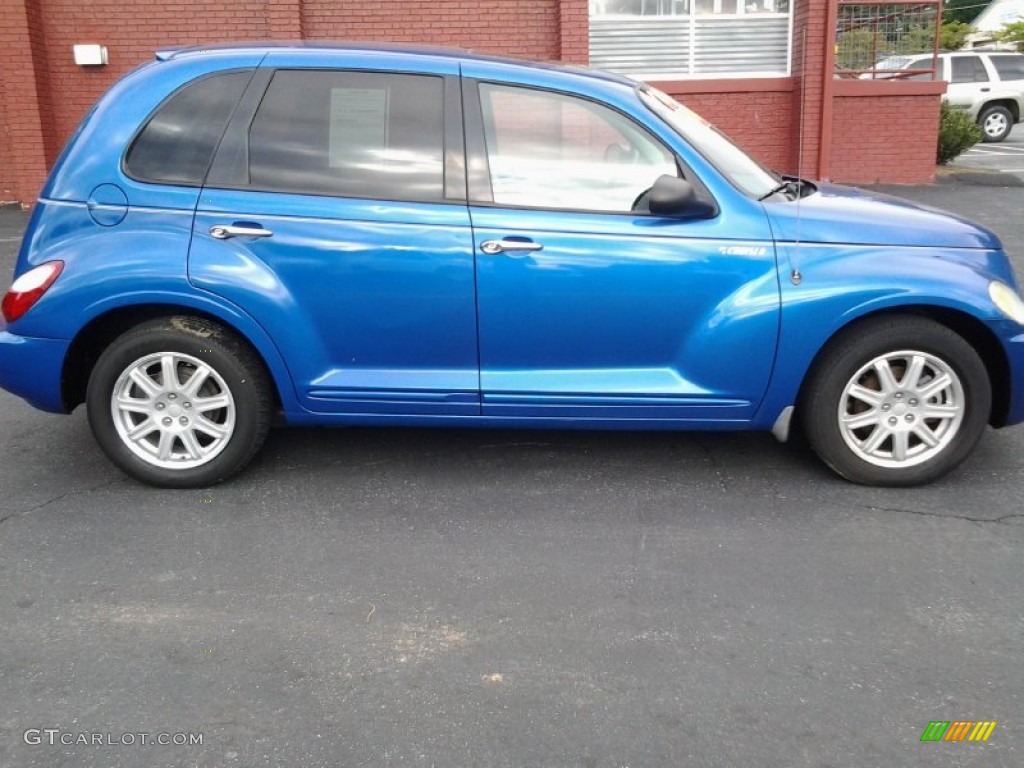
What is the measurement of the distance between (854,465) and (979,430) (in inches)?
21.8

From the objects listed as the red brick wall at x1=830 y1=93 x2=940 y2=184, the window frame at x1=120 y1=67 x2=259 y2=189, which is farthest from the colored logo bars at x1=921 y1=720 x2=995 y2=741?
the red brick wall at x1=830 y1=93 x2=940 y2=184

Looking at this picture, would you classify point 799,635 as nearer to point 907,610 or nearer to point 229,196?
point 907,610

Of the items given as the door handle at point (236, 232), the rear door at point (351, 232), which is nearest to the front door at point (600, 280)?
the rear door at point (351, 232)

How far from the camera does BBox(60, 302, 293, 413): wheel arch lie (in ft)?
14.1

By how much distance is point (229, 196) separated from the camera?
13.9ft

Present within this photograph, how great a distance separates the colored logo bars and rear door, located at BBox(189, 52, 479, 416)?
7.32 ft

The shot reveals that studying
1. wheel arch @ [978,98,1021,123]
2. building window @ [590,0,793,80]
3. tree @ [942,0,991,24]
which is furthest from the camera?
tree @ [942,0,991,24]

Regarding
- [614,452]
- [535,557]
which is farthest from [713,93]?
[535,557]

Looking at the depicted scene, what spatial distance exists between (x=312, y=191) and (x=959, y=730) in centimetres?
314

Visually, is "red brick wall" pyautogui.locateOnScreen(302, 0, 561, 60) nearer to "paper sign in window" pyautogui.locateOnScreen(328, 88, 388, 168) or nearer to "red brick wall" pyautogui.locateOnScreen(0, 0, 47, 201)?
"red brick wall" pyautogui.locateOnScreen(0, 0, 47, 201)

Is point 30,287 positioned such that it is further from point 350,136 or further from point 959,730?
point 959,730

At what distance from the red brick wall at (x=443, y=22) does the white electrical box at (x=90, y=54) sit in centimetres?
258

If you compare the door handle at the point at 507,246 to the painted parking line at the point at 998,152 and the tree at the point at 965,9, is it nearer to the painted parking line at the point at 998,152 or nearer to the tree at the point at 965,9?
the painted parking line at the point at 998,152

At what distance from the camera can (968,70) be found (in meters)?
21.9
